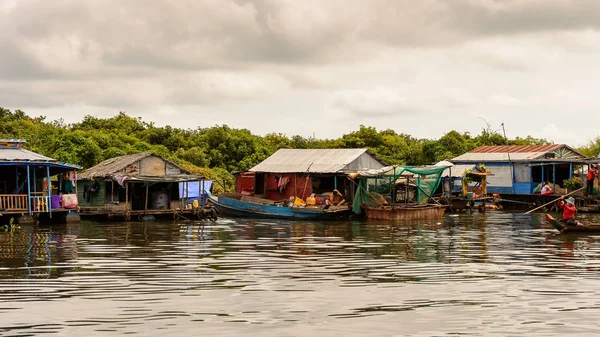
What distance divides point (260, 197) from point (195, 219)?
5.13 metres

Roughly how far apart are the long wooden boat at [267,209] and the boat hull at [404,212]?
114 centimetres

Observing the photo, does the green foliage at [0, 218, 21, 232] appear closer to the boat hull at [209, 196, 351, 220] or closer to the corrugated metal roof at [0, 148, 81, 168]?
the corrugated metal roof at [0, 148, 81, 168]

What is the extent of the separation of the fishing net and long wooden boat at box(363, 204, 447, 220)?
404 millimetres

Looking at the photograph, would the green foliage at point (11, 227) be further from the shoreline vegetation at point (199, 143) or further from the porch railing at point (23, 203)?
the shoreline vegetation at point (199, 143)

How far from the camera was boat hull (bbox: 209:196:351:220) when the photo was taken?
111ft

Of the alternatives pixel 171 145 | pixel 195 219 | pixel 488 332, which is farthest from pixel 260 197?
→ pixel 488 332

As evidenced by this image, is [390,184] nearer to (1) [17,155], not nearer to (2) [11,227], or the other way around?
(1) [17,155]

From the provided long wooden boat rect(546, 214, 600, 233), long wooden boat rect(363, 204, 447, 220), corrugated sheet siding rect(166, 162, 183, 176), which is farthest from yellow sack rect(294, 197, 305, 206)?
long wooden boat rect(546, 214, 600, 233)

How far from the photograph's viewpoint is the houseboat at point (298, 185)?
115ft

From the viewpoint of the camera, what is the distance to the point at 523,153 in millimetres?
47188

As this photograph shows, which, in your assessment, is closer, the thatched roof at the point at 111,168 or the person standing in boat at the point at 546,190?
the thatched roof at the point at 111,168

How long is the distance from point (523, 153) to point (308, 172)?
1579 cm

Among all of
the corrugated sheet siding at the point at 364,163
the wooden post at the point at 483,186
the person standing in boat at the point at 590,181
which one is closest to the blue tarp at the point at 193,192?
the corrugated sheet siding at the point at 364,163

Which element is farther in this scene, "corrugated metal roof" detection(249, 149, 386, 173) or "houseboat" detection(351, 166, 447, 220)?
"corrugated metal roof" detection(249, 149, 386, 173)
